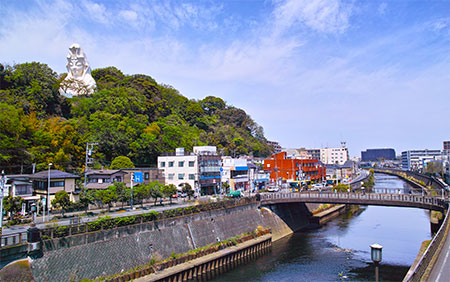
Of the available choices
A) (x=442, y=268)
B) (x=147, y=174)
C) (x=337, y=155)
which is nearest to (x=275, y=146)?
(x=337, y=155)

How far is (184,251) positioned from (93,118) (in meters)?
39.7

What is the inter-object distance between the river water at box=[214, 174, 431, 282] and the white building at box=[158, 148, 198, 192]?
22.4 metres

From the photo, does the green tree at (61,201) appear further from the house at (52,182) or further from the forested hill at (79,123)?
the forested hill at (79,123)

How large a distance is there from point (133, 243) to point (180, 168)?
33613 mm

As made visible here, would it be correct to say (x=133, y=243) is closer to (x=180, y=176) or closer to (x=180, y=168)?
(x=180, y=176)

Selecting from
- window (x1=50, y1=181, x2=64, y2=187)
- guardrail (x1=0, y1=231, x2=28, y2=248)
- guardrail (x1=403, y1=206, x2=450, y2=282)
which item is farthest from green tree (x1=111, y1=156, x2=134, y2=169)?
guardrail (x1=403, y1=206, x2=450, y2=282)

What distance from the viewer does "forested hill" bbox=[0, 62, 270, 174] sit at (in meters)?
42.9

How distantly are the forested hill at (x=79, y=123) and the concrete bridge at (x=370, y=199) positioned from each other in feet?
99.1

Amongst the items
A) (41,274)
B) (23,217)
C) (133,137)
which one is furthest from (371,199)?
(133,137)

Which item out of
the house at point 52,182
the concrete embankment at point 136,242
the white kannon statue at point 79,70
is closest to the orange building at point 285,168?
the concrete embankment at point 136,242

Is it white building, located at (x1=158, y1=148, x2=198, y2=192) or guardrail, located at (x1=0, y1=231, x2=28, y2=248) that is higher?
white building, located at (x1=158, y1=148, x2=198, y2=192)

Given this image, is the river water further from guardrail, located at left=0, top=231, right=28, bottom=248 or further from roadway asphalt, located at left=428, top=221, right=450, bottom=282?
guardrail, located at left=0, top=231, right=28, bottom=248

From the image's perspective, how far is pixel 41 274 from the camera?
70.4 ft

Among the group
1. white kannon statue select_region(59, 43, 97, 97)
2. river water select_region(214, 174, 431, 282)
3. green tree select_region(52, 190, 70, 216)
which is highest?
white kannon statue select_region(59, 43, 97, 97)
